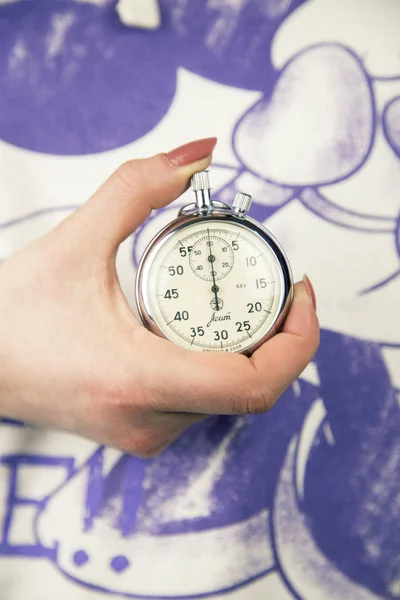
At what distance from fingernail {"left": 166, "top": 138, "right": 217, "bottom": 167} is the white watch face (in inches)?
3.5

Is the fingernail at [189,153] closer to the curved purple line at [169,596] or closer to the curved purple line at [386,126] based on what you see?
the curved purple line at [386,126]

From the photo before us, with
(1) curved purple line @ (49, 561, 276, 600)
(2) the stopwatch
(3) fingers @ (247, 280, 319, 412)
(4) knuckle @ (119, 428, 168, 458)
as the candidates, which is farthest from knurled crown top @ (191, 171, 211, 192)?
(1) curved purple line @ (49, 561, 276, 600)

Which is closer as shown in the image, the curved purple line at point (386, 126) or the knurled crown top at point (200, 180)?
the knurled crown top at point (200, 180)

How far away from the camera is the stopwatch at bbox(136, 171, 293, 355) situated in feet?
2.93

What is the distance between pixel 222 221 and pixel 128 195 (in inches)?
5.6

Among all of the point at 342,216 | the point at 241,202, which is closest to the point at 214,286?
the point at 241,202

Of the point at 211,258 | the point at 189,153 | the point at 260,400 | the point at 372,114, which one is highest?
the point at 372,114

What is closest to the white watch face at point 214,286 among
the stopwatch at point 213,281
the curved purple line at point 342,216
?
the stopwatch at point 213,281

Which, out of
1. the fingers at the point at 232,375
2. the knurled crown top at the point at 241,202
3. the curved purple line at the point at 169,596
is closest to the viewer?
the fingers at the point at 232,375

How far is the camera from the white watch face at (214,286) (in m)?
0.89

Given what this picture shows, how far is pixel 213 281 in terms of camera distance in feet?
2.93

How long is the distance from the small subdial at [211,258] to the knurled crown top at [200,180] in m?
0.07

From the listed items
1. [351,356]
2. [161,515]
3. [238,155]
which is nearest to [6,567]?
[161,515]

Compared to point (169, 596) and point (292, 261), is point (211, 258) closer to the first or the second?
point (292, 261)
